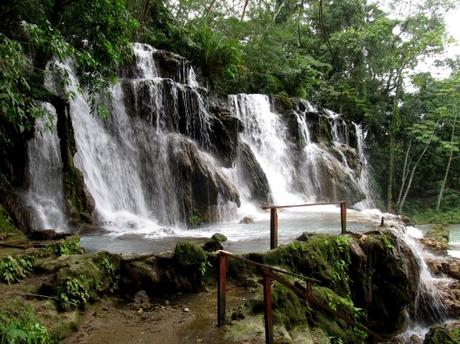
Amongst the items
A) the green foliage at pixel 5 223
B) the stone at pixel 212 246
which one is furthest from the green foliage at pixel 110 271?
the green foliage at pixel 5 223

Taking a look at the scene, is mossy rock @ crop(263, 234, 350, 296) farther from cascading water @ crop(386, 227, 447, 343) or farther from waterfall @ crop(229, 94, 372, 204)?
waterfall @ crop(229, 94, 372, 204)

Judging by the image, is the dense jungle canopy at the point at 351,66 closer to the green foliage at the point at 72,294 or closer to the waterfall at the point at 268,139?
the waterfall at the point at 268,139

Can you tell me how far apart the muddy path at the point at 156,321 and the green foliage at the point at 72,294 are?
0.16 metres

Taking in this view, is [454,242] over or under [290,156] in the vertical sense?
under

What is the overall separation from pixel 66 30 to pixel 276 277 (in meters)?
8.25

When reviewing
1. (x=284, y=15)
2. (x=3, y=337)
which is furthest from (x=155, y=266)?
(x=284, y=15)

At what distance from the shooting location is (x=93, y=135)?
12414mm

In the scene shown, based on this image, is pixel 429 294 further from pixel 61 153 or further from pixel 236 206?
pixel 61 153

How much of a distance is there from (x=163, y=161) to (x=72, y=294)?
8172 millimetres

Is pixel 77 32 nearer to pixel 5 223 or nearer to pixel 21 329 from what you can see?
pixel 5 223

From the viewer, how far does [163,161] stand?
12.8 meters

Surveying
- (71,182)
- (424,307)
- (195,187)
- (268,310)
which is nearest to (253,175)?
(195,187)

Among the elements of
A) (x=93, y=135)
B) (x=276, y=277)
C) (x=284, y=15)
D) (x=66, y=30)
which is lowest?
(x=276, y=277)

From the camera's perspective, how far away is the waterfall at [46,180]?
32.2 ft
